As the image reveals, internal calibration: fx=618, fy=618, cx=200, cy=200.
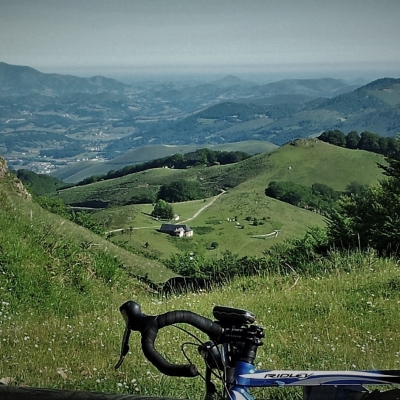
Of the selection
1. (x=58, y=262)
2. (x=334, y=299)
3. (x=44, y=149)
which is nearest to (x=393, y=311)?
(x=334, y=299)

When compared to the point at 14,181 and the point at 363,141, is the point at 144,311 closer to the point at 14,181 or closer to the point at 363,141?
the point at 14,181

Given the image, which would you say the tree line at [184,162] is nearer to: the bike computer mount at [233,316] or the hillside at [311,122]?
the hillside at [311,122]

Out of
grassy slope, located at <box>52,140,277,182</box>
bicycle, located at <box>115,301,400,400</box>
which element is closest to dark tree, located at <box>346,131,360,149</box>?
grassy slope, located at <box>52,140,277,182</box>

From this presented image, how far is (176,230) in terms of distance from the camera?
52.9 metres

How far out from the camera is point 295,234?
175ft

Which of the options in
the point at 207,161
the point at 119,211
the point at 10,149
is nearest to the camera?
the point at 119,211

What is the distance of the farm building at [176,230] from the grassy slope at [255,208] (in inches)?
28.9

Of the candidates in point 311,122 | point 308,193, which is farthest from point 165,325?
point 311,122

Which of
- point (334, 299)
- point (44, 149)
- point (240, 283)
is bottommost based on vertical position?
point (44, 149)

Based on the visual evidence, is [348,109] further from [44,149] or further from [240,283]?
[240,283]

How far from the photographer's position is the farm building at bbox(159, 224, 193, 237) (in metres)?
53.0

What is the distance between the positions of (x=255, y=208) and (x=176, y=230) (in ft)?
40.6

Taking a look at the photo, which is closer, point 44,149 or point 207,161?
point 207,161

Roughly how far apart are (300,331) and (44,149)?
161853mm
